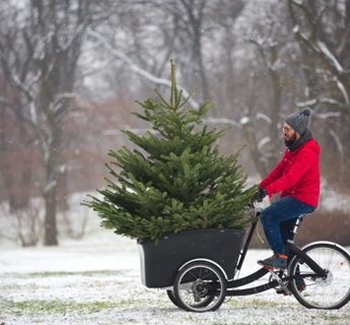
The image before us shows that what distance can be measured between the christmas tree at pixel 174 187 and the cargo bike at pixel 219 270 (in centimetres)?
14

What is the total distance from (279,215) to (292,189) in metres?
0.30

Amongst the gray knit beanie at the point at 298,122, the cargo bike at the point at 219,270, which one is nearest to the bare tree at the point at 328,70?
the gray knit beanie at the point at 298,122

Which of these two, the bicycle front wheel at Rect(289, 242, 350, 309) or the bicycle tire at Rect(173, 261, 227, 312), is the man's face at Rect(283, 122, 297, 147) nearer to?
the bicycle front wheel at Rect(289, 242, 350, 309)

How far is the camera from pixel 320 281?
28.7 feet

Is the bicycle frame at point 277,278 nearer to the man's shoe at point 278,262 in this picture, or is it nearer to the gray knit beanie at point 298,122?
the man's shoe at point 278,262

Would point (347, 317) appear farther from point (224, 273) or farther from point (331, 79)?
point (331, 79)

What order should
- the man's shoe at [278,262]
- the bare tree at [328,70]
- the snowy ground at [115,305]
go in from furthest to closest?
the bare tree at [328,70] < the man's shoe at [278,262] < the snowy ground at [115,305]

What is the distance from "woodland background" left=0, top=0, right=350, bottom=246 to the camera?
29938 millimetres

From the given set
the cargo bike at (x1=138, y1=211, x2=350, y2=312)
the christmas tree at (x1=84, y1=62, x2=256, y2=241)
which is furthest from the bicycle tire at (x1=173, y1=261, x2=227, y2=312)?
the christmas tree at (x1=84, y1=62, x2=256, y2=241)

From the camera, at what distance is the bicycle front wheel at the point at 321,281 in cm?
873

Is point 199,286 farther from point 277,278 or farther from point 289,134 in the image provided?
point 289,134

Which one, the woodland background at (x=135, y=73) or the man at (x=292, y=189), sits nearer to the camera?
the man at (x=292, y=189)

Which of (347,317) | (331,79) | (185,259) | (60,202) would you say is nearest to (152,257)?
(185,259)

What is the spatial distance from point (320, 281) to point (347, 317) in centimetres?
59
